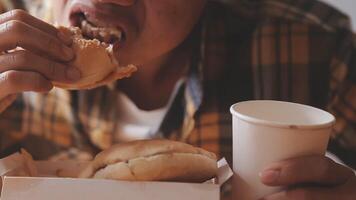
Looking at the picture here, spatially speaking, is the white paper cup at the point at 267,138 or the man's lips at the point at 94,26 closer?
the white paper cup at the point at 267,138

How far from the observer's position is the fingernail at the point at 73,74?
25.3 inches

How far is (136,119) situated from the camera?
4.12 feet

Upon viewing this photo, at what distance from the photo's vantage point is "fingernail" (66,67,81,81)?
25.3 inches

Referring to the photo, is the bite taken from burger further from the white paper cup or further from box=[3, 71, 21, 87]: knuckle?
the white paper cup

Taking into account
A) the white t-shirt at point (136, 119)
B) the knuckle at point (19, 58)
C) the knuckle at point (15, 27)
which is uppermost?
the knuckle at point (15, 27)

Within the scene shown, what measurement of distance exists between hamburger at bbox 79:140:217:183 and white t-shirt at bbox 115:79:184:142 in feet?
2.03

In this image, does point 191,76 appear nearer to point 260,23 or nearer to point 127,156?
point 260,23

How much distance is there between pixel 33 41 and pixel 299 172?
0.39m

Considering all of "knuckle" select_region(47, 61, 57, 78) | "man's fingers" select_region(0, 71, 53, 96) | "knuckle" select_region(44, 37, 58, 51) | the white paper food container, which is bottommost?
the white paper food container

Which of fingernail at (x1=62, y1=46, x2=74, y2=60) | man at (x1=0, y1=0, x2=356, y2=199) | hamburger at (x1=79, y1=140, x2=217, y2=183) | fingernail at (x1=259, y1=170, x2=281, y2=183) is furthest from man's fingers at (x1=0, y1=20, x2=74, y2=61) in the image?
man at (x1=0, y1=0, x2=356, y2=199)

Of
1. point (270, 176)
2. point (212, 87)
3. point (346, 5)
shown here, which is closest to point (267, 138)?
point (270, 176)

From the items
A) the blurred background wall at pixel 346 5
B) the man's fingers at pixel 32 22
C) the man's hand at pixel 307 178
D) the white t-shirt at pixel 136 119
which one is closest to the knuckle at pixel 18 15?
the man's fingers at pixel 32 22

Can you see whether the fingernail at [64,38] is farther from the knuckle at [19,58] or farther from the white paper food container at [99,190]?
the white paper food container at [99,190]

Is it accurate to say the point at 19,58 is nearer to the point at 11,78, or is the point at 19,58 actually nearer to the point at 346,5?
the point at 11,78
